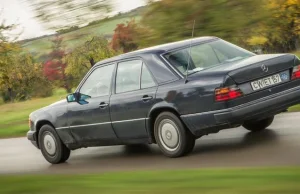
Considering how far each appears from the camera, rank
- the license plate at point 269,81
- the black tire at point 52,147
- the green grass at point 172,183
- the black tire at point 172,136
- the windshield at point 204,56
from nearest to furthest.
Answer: the green grass at point 172,183
the license plate at point 269,81
the black tire at point 172,136
the windshield at point 204,56
the black tire at point 52,147

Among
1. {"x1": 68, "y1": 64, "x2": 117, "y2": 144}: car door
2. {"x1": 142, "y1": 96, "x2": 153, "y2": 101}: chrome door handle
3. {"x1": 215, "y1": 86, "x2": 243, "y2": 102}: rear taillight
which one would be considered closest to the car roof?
{"x1": 68, "y1": 64, "x2": 117, "y2": 144}: car door

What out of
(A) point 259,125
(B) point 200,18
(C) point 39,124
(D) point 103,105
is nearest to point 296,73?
(B) point 200,18

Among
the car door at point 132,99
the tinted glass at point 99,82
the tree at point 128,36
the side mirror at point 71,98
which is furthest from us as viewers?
the side mirror at point 71,98

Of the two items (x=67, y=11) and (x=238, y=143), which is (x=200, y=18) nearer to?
(x=238, y=143)

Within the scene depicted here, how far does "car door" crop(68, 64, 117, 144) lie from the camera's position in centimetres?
935

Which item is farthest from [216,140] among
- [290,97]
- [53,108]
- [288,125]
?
[53,108]

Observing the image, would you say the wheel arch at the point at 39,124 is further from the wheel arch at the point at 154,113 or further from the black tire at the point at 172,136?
the black tire at the point at 172,136

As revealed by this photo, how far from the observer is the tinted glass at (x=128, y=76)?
355 inches

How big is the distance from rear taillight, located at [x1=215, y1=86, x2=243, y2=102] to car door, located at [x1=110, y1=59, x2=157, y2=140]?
1147 mm

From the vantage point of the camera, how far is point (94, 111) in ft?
31.2

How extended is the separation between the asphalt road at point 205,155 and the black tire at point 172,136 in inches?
5.4

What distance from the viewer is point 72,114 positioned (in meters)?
9.92

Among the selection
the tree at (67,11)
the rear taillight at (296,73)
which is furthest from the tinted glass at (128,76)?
the tree at (67,11)

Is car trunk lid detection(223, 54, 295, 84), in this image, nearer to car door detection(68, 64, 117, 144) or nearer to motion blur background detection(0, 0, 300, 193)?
motion blur background detection(0, 0, 300, 193)
